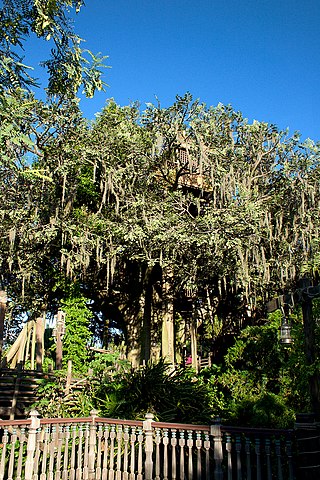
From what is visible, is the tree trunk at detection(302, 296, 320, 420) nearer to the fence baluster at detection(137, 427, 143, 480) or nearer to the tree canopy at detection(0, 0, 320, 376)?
the fence baluster at detection(137, 427, 143, 480)

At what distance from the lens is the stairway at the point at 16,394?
1067 centimetres

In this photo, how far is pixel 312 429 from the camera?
5090 millimetres

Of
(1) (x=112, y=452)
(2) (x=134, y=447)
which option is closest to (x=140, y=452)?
(2) (x=134, y=447)

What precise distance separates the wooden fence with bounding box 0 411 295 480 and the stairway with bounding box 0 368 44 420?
13.7 feet

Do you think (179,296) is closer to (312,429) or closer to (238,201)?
(238,201)

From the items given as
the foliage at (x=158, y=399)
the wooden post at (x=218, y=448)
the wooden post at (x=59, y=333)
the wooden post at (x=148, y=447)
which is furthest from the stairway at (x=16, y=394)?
the wooden post at (x=218, y=448)

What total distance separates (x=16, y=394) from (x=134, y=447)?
18.4ft

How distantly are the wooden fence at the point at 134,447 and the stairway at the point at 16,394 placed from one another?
419 centimetres

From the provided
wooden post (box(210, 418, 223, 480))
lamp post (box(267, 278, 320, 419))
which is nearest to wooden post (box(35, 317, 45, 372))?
lamp post (box(267, 278, 320, 419))

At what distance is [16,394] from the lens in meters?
10.8

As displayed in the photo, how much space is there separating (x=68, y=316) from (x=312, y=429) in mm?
10515

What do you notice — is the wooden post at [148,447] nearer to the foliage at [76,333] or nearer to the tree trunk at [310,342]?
the tree trunk at [310,342]

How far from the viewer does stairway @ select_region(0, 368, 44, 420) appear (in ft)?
35.0

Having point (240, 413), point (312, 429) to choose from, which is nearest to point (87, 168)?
point (240, 413)
